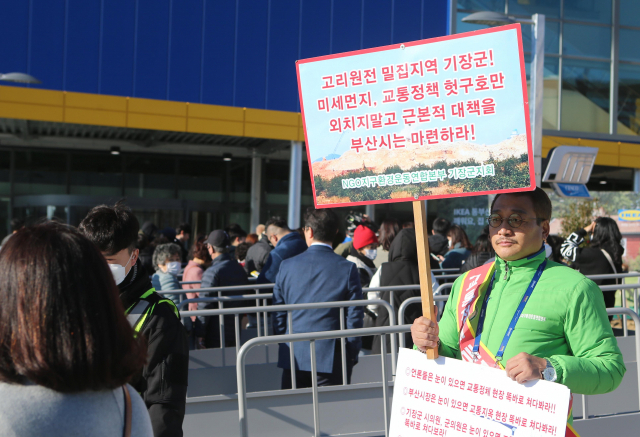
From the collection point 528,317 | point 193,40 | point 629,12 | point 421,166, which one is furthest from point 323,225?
point 629,12

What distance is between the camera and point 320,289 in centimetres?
453

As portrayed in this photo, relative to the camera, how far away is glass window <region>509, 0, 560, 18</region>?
18812mm

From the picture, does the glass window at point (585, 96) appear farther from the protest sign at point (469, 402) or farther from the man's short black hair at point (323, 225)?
the protest sign at point (469, 402)

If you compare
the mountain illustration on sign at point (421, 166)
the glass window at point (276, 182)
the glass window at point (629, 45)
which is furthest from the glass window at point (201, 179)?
the mountain illustration on sign at point (421, 166)

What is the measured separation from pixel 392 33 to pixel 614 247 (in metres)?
11.1

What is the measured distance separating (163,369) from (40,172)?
56.8ft

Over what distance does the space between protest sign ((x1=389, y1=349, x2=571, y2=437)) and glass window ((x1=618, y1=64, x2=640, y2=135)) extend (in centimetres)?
2011

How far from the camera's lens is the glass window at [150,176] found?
61.5 feet

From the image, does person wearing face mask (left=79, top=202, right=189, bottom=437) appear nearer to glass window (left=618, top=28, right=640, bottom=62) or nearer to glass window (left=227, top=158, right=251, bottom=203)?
glass window (left=227, top=158, right=251, bottom=203)

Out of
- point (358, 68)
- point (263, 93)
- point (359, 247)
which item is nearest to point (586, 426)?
point (358, 68)

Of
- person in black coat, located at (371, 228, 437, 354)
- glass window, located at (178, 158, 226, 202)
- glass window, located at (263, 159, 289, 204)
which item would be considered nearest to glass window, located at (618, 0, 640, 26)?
glass window, located at (263, 159, 289, 204)

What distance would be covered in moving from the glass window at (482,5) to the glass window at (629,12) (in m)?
4.42

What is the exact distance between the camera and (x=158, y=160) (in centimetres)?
1911

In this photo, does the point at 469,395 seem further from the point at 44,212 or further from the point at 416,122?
the point at 44,212
